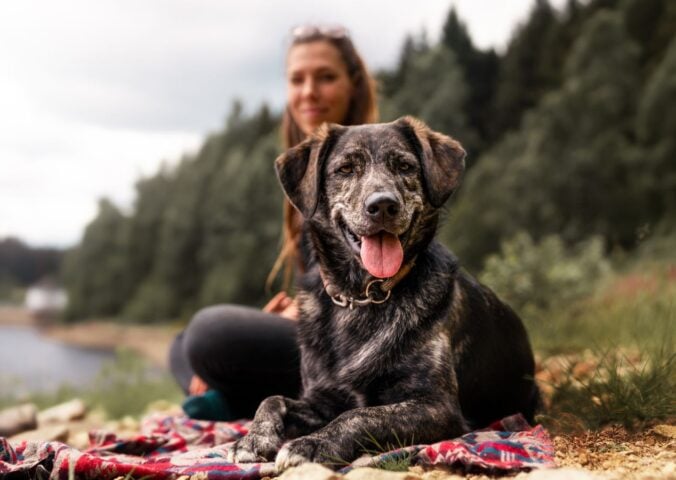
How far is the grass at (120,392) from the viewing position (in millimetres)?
7695

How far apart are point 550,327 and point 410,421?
4.34 meters

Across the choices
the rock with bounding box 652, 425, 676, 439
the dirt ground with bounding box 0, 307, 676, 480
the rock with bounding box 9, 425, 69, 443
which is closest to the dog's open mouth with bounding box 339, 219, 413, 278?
the dirt ground with bounding box 0, 307, 676, 480

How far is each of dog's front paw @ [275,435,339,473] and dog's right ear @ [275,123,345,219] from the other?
1.12 metres

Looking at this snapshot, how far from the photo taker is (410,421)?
2.80 meters

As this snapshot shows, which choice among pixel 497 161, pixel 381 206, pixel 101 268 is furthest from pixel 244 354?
pixel 101 268

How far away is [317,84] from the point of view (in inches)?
193

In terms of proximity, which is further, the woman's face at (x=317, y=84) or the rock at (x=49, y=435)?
the woman's face at (x=317, y=84)

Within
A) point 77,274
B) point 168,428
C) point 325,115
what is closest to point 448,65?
point 325,115

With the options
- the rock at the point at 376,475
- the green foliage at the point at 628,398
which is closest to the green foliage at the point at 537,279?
the green foliage at the point at 628,398

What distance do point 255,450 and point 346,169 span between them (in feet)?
4.36

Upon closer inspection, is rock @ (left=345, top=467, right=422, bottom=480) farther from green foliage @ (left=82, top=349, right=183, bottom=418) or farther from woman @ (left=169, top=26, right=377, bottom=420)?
green foliage @ (left=82, top=349, right=183, bottom=418)

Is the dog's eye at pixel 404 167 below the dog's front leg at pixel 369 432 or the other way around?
the other way around

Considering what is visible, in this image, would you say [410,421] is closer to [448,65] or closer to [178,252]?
[448,65]

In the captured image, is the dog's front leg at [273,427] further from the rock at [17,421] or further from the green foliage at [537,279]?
the green foliage at [537,279]
